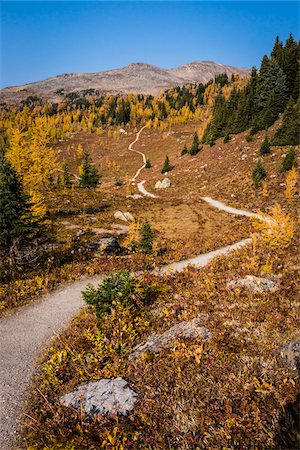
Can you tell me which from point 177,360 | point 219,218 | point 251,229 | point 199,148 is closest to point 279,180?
point 219,218

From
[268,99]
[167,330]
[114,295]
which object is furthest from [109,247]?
[268,99]

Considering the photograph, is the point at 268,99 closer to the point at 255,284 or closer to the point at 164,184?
the point at 164,184

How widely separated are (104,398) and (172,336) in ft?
9.86

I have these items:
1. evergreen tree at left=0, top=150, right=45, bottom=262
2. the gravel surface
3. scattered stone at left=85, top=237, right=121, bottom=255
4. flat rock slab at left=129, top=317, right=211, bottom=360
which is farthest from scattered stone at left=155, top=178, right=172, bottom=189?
flat rock slab at left=129, top=317, right=211, bottom=360

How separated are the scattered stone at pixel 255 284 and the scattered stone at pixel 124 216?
29.9 meters

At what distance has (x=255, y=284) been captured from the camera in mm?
11367

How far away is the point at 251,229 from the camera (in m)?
30.3

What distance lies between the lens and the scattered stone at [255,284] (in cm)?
1105

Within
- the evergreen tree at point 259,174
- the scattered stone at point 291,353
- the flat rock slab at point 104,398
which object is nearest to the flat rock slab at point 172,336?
the flat rock slab at point 104,398

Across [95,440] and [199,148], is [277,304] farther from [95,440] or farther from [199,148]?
[199,148]

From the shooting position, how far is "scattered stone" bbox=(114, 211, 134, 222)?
135 feet

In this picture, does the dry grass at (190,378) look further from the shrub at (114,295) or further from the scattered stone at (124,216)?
the scattered stone at (124,216)

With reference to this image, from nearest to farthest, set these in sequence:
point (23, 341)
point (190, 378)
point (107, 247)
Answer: point (190, 378) < point (23, 341) < point (107, 247)

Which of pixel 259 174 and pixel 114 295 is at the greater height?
pixel 259 174
